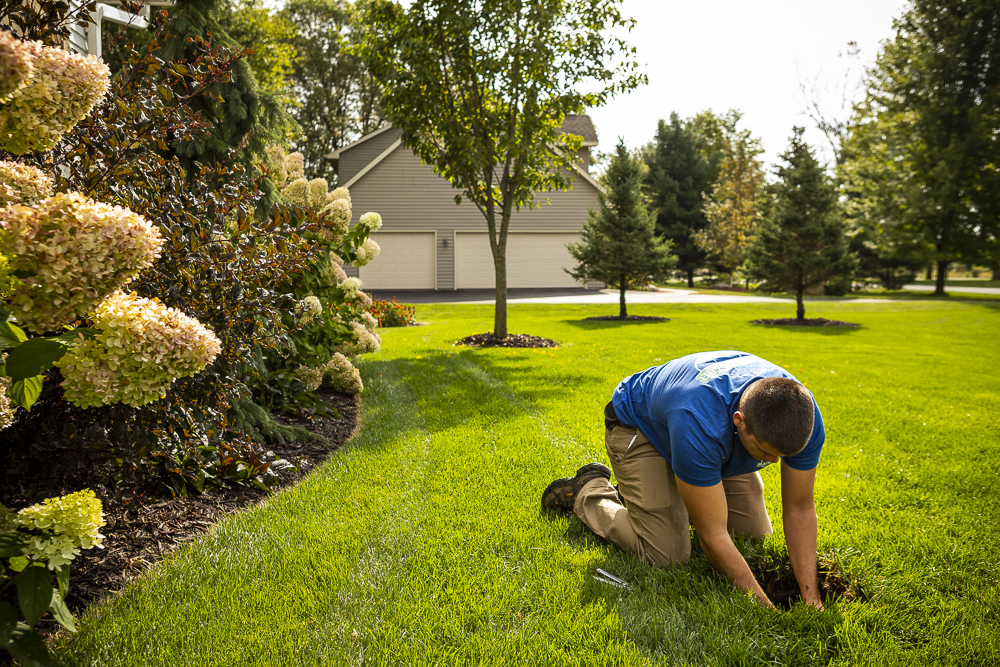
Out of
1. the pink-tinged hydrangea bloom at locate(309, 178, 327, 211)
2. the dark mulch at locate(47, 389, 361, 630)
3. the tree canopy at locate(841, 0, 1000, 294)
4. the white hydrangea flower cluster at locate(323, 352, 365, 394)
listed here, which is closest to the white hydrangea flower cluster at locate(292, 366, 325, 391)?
the white hydrangea flower cluster at locate(323, 352, 365, 394)

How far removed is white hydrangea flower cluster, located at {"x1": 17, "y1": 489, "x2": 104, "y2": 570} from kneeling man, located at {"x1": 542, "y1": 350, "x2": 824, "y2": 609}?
6.54ft

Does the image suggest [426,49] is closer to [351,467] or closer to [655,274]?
[351,467]

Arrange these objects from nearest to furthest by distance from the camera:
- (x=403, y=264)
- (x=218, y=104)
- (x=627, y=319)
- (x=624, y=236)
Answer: (x=218, y=104)
(x=627, y=319)
(x=624, y=236)
(x=403, y=264)

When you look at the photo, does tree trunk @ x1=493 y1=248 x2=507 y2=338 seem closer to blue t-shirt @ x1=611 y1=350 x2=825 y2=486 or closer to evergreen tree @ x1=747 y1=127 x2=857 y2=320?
blue t-shirt @ x1=611 y1=350 x2=825 y2=486

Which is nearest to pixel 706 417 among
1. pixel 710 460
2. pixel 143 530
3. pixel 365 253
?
pixel 710 460

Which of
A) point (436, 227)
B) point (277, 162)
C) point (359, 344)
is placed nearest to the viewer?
point (277, 162)

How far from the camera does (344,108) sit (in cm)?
3319

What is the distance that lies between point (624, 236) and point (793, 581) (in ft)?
45.8

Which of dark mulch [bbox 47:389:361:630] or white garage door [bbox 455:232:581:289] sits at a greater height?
white garage door [bbox 455:232:581:289]

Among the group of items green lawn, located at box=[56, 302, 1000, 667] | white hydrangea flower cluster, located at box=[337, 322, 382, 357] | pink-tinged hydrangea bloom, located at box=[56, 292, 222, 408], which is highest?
pink-tinged hydrangea bloom, located at box=[56, 292, 222, 408]

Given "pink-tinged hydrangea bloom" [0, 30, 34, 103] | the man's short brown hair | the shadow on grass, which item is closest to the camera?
"pink-tinged hydrangea bloom" [0, 30, 34, 103]

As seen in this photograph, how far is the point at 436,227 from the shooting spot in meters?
24.0

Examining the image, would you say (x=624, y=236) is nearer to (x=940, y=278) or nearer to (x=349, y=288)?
(x=349, y=288)

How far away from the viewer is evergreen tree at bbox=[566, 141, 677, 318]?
15805 mm
